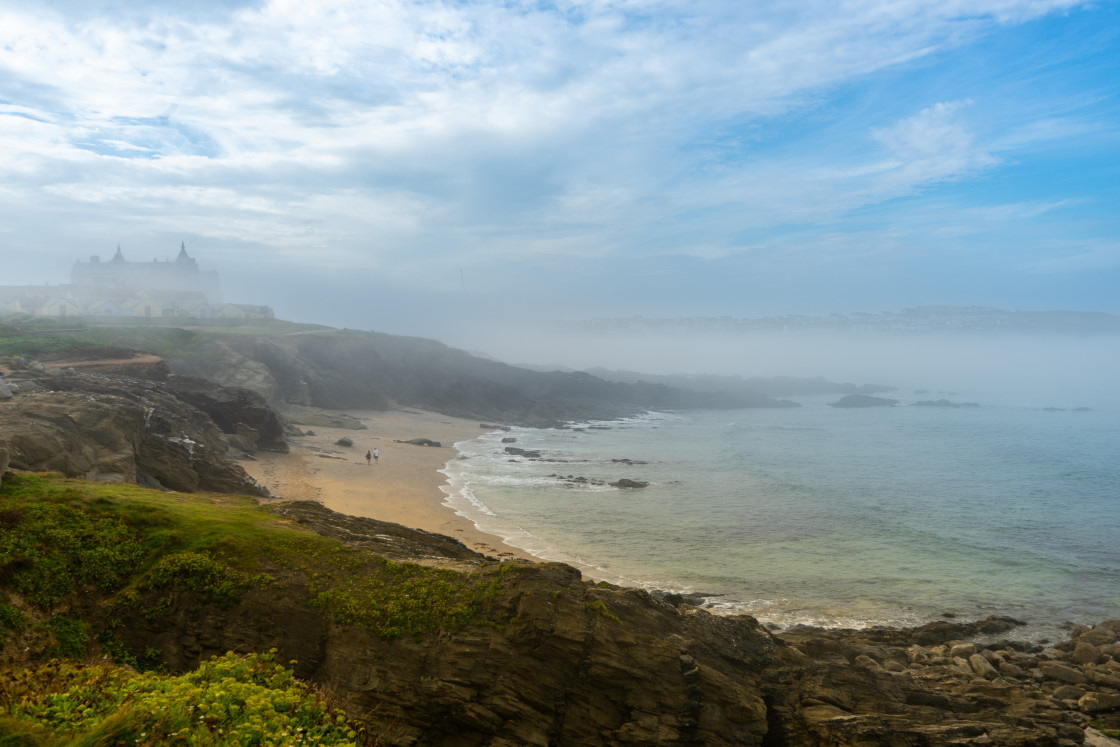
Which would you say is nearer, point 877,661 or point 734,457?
point 877,661

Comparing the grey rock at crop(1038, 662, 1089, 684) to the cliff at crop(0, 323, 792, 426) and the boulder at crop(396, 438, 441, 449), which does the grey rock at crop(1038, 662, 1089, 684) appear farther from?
the cliff at crop(0, 323, 792, 426)

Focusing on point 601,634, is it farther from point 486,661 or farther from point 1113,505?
point 1113,505

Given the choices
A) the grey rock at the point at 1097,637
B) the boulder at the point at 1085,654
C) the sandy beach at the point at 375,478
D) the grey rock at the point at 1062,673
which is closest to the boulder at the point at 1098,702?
the grey rock at the point at 1062,673

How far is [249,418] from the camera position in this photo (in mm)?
40938

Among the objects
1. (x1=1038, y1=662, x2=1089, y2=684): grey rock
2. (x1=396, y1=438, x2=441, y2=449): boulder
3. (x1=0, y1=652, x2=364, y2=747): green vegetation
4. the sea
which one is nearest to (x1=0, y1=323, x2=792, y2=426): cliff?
(x1=396, y1=438, x2=441, y2=449): boulder

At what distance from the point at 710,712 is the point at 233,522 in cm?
1037

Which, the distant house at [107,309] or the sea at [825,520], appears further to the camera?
the distant house at [107,309]

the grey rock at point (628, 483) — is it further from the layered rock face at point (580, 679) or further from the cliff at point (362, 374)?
the cliff at point (362, 374)

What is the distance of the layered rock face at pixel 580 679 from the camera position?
10.4 metres

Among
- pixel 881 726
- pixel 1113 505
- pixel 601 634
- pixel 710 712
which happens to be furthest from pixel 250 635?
pixel 1113 505

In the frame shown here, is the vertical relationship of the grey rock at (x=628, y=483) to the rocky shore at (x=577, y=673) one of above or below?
below

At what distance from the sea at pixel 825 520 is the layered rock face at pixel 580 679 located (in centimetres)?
763

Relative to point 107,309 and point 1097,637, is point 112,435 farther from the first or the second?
point 107,309

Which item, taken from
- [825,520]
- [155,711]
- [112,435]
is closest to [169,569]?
[155,711]
